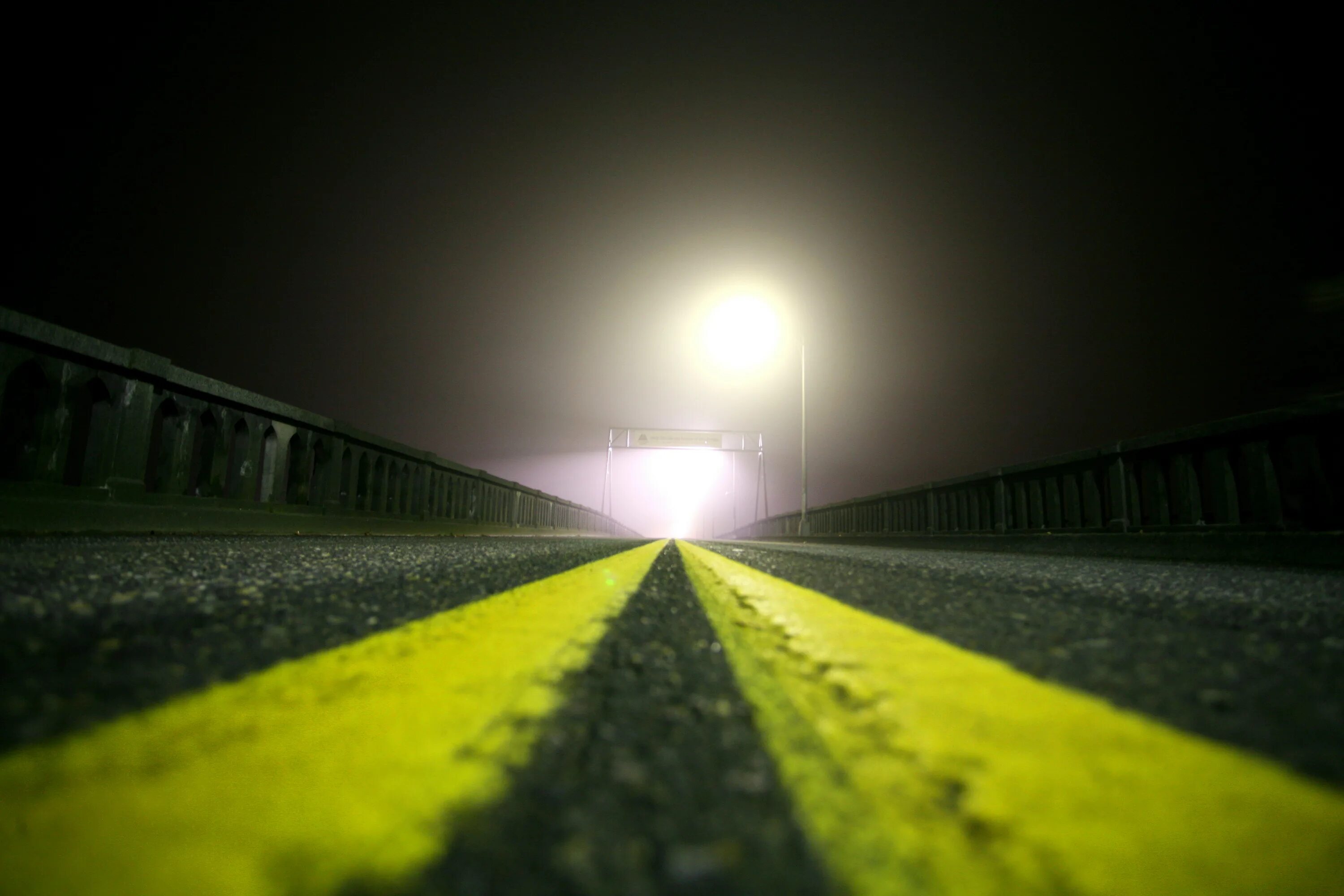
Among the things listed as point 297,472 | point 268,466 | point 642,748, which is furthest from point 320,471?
point 642,748

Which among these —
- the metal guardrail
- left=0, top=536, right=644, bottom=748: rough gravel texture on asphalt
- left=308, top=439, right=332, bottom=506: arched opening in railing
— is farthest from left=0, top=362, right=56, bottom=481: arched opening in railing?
the metal guardrail

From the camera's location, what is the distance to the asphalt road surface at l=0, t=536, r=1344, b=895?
27.3 inches

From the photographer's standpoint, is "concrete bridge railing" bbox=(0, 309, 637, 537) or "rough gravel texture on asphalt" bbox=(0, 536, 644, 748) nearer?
"rough gravel texture on asphalt" bbox=(0, 536, 644, 748)

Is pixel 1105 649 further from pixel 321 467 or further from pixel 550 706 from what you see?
pixel 321 467

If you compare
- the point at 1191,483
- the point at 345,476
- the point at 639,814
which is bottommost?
the point at 639,814

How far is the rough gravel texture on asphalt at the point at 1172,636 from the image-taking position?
46.0 inches

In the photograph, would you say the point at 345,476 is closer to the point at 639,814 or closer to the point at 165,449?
the point at 165,449

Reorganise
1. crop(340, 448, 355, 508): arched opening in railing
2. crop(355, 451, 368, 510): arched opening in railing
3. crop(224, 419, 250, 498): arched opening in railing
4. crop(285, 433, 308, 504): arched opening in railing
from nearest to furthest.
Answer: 1. crop(224, 419, 250, 498): arched opening in railing
2. crop(285, 433, 308, 504): arched opening in railing
3. crop(340, 448, 355, 508): arched opening in railing
4. crop(355, 451, 368, 510): arched opening in railing

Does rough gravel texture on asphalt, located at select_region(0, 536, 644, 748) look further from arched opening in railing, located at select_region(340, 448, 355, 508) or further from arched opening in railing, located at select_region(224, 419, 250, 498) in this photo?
arched opening in railing, located at select_region(340, 448, 355, 508)

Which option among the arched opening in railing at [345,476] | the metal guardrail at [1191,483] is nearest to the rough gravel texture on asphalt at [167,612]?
the arched opening in railing at [345,476]

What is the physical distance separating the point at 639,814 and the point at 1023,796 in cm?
55

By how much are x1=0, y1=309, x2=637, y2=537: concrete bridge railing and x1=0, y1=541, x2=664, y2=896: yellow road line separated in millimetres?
5530

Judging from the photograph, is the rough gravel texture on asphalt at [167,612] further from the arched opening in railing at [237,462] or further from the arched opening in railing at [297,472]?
the arched opening in railing at [297,472]

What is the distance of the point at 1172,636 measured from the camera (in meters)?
1.96
